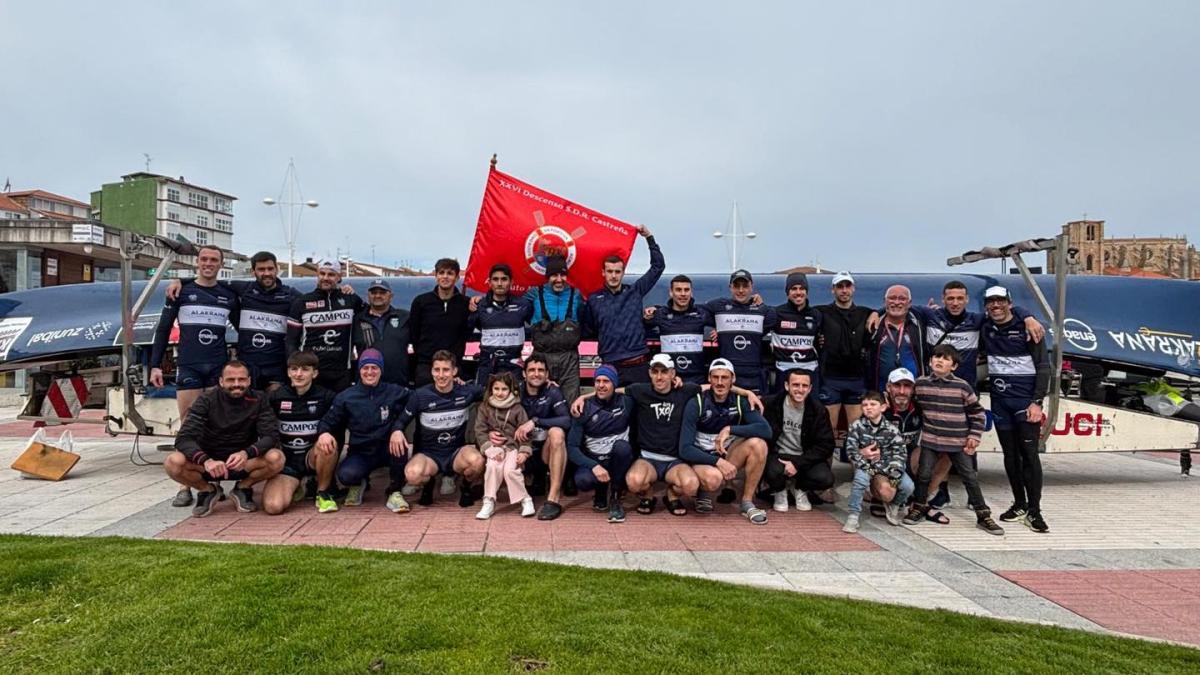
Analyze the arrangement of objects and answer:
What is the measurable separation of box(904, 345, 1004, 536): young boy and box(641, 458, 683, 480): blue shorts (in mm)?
2163

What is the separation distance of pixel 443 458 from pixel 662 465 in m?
2.07

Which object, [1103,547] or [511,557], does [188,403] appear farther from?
[1103,547]

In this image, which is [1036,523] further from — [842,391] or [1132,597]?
[842,391]

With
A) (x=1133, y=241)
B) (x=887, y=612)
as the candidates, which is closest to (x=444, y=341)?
(x=887, y=612)

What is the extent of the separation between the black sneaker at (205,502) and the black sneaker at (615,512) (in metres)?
3.64

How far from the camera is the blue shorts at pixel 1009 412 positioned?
19.8 feet

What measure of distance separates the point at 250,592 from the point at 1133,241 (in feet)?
443

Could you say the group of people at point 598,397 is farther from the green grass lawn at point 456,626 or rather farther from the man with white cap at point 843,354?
the green grass lawn at point 456,626

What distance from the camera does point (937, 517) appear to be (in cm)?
619

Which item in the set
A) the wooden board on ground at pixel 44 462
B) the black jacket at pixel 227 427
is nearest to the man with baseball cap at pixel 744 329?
the black jacket at pixel 227 427

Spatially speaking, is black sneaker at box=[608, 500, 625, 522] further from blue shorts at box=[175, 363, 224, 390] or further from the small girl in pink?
blue shorts at box=[175, 363, 224, 390]

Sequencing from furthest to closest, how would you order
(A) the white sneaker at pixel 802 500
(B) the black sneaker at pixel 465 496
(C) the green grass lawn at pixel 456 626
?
(A) the white sneaker at pixel 802 500 → (B) the black sneaker at pixel 465 496 → (C) the green grass lawn at pixel 456 626

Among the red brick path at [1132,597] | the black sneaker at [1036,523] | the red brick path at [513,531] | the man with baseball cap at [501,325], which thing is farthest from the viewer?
the man with baseball cap at [501,325]

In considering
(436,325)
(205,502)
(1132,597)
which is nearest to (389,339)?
(436,325)
